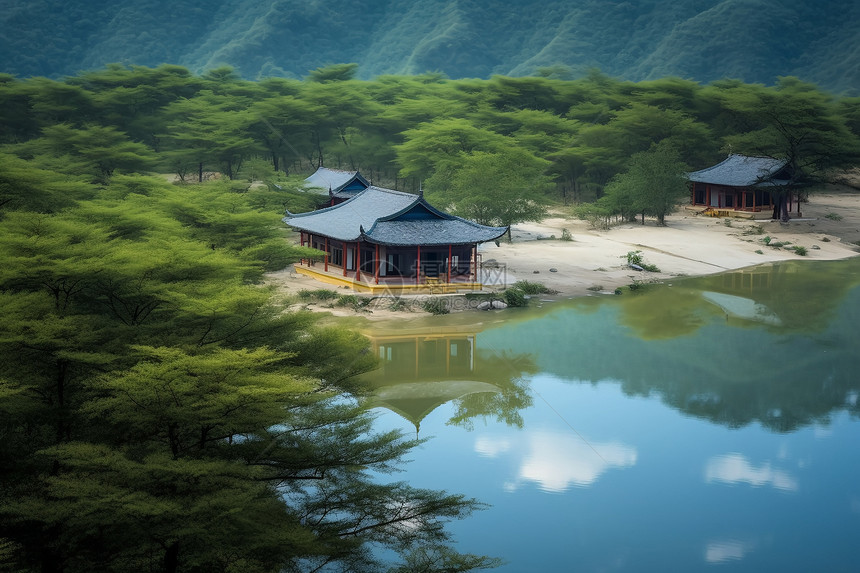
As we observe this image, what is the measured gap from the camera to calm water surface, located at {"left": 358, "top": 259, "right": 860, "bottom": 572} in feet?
55.3

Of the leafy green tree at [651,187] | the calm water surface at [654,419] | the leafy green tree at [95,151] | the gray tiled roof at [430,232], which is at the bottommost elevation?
the calm water surface at [654,419]

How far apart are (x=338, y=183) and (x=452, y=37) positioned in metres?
93.0

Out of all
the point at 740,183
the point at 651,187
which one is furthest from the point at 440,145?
the point at 740,183

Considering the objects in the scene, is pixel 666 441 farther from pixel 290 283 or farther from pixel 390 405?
pixel 290 283

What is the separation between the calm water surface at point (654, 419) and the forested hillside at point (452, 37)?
8680 cm

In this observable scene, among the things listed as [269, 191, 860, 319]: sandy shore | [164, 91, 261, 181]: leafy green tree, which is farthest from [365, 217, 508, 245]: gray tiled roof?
[164, 91, 261, 181]: leafy green tree

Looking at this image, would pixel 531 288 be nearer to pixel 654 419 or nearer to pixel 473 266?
pixel 473 266

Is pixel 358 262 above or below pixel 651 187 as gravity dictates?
below

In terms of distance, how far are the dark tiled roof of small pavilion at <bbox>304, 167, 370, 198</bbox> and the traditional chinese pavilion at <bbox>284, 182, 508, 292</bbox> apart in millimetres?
8019

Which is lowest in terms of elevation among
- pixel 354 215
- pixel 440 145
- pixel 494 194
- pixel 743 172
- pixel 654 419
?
pixel 654 419

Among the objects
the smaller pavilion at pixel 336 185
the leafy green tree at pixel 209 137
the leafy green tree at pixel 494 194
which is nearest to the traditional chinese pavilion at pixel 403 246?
the leafy green tree at pixel 494 194

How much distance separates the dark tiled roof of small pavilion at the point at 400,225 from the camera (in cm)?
3431

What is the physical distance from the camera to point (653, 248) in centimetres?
4712

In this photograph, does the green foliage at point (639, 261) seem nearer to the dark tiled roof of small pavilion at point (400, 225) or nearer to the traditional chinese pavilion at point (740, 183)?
the dark tiled roof of small pavilion at point (400, 225)
